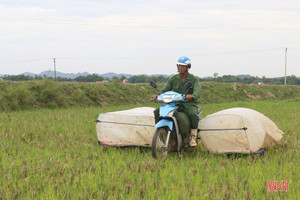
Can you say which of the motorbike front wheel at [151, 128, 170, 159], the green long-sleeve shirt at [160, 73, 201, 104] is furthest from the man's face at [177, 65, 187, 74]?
the motorbike front wheel at [151, 128, 170, 159]

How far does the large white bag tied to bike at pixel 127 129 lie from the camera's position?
7517 millimetres

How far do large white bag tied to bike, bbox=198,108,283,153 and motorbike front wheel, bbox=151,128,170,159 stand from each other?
3.13 ft

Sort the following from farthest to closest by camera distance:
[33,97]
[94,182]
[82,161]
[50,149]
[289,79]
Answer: [289,79]
[33,97]
[50,149]
[82,161]
[94,182]

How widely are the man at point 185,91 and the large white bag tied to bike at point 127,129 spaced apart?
56 centimetres

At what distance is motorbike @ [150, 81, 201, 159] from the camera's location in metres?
6.61

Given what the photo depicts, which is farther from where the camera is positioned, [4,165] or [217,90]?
[217,90]

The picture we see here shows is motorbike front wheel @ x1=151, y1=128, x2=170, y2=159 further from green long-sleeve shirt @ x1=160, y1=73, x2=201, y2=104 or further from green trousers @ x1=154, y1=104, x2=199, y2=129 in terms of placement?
green long-sleeve shirt @ x1=160, y1=73, x2=201, y2=104

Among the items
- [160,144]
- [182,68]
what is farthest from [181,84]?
[160,144]

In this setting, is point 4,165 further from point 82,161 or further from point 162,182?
point 162,182

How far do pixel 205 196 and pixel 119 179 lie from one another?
131 cm

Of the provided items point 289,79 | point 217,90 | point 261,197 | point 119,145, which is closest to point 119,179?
point 261,197

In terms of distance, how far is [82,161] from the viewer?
20.0 ft

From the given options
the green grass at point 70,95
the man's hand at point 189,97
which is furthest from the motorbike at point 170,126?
the green grass at point 70,95

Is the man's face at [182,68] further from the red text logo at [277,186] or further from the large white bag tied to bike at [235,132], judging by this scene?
the red text logo at [277,186]
